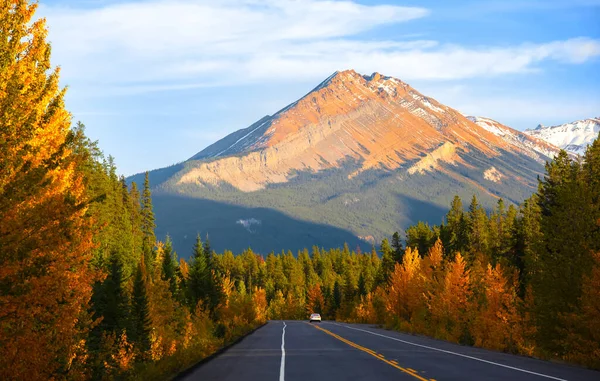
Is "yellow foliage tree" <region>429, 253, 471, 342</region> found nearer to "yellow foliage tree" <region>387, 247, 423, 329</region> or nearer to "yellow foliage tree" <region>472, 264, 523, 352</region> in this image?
"yellow foliage tree" <region>472, 264, 523, 352</region>

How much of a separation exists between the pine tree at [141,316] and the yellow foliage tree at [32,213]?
50.5 feet

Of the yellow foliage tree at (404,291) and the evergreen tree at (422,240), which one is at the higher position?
the evergreen tree at (422,240)

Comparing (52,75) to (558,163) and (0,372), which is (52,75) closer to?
(0,372)

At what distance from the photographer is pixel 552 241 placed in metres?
29.4

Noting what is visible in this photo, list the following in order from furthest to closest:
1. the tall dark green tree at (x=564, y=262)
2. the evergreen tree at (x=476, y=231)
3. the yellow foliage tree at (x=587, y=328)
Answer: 1. the evergreen tree at (x=476, y=231)
2. the tall dark green tree at (x=564, y=262)
3. the yellow foliage tree at (x=587, y=328)

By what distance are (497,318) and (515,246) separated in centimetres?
2329

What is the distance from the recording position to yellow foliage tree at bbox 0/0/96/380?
46.0ft

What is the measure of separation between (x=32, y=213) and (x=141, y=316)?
70.8 feet

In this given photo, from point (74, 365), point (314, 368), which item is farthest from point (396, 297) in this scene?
point (74, 365)

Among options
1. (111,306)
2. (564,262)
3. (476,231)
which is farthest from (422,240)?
(111,306)

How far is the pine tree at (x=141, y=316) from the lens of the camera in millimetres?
33344

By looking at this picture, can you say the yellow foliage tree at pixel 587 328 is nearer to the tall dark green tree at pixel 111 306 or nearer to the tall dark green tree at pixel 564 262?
the tall dark green tree at pixel 564 262

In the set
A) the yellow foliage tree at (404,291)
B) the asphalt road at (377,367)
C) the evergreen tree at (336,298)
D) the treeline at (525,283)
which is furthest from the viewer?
the evergreen tree at (336,298)

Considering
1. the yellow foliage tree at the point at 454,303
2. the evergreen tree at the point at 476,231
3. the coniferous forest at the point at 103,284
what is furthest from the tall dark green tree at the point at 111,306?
the evergreen tree at the point at 476,231
